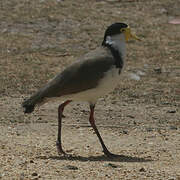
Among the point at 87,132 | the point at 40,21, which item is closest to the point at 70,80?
the point at 87,132

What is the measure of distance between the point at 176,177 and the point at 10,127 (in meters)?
3.45

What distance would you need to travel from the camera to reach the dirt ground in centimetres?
711

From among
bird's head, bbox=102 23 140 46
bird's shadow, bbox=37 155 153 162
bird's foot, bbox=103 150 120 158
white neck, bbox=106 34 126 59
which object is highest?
bird's head, bbox=102 23 140 46

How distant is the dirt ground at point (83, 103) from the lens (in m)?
7.11

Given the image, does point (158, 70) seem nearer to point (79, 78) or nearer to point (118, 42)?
point (118, 42)

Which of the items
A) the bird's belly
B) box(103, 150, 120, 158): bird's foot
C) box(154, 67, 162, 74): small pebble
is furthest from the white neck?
box(154, 67, 162, 74): small pebble

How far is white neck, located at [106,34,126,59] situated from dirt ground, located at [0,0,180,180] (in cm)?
131

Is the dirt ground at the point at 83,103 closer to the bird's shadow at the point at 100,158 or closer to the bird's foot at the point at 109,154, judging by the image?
the bird's shadow at the point at 100,158

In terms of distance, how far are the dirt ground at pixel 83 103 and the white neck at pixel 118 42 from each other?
1.31m

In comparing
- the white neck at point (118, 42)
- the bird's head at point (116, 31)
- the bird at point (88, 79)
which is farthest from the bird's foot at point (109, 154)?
the bird's head at point (116, 31)

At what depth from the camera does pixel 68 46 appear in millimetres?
14156

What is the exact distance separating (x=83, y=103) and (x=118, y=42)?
320 centimetres

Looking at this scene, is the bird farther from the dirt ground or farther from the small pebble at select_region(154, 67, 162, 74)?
the small pebble at select_region(154, 67, 162, 74)

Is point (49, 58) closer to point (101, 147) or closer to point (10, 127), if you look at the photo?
point (10, 127)
